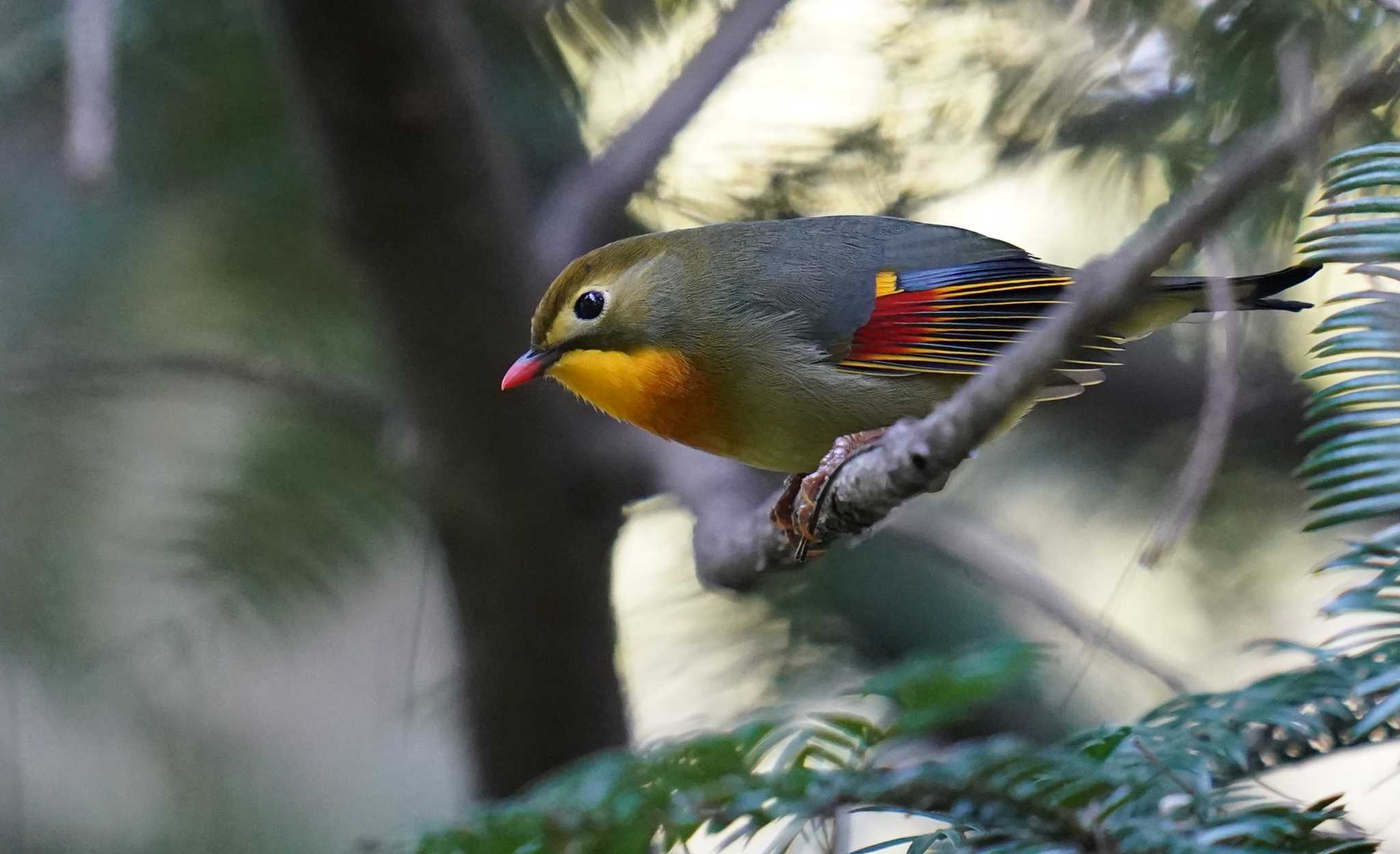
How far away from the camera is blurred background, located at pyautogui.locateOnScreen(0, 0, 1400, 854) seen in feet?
6.54

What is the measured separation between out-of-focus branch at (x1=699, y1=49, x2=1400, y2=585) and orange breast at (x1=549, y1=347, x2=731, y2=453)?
0.42 metres

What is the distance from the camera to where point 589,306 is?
1.94 metres

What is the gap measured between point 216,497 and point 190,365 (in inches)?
13.4

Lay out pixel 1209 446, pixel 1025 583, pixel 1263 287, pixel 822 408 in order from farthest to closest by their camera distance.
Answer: pixel 822 408, pixel 1025 583, pixel 1263 287, pixel 1209 446

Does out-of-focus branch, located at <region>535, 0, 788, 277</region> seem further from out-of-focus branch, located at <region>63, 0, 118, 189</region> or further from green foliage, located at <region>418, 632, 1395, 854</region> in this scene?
green foliage, located at <region>418, 632, 1395, 854</region>

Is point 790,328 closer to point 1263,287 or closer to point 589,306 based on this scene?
point 589,306

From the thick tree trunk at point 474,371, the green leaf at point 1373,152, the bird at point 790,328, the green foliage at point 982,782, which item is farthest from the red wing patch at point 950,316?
the green foliage at point 982,782

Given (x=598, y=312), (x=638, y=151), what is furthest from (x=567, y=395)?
(x=638, y=151)

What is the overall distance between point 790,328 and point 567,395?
603mm

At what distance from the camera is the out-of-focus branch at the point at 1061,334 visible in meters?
0.66

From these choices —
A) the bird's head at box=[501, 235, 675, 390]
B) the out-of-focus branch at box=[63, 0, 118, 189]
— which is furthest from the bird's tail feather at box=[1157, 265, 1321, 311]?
the out-of-focus branch at box=[63, 0, 118, 189]

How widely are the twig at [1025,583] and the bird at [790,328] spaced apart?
206 mm

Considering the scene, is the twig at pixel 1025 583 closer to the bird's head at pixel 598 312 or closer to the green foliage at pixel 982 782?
the green foliage at pixel 982 782

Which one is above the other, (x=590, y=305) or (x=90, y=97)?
(x=90, y=97)
